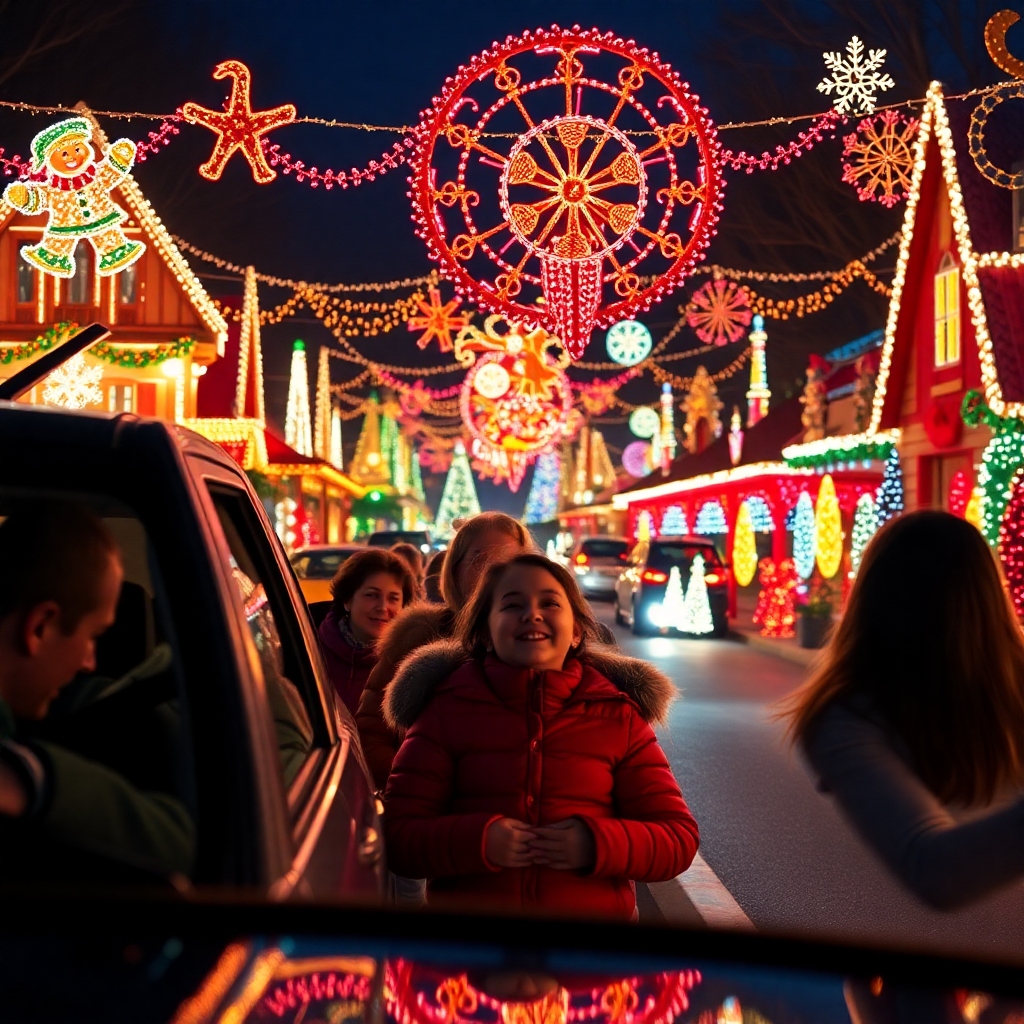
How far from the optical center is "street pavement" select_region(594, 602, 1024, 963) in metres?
7.12

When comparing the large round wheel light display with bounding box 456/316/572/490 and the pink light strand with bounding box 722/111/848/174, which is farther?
the large round wheel light display with bounding box 456/316/572/490

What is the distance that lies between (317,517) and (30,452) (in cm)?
5967

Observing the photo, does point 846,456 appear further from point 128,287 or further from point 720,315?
point 128,287

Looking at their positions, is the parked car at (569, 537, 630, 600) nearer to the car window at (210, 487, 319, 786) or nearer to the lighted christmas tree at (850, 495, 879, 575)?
the lighted christmas tree at (850, 495, 879, 575)

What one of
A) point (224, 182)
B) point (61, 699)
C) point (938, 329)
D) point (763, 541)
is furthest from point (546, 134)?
point (763, 541)

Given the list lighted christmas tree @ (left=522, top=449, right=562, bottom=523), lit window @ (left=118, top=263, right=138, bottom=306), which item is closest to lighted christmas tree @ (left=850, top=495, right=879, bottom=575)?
lit window @ (left=118, top=263, right=138, bottom=306)

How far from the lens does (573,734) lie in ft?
12.3

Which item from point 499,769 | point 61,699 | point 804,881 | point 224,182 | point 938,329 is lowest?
point 804,881

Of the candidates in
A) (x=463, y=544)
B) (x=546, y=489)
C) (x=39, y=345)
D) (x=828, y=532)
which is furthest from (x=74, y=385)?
(x=546, y=489)

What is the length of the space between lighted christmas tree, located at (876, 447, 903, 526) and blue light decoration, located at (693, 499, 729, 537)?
20692 millimetres

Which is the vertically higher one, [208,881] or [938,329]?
[938,329]

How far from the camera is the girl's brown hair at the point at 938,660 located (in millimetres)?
3010

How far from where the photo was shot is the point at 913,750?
3.01 meters

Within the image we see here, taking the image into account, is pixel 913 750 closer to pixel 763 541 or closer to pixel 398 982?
pixel 398 982
